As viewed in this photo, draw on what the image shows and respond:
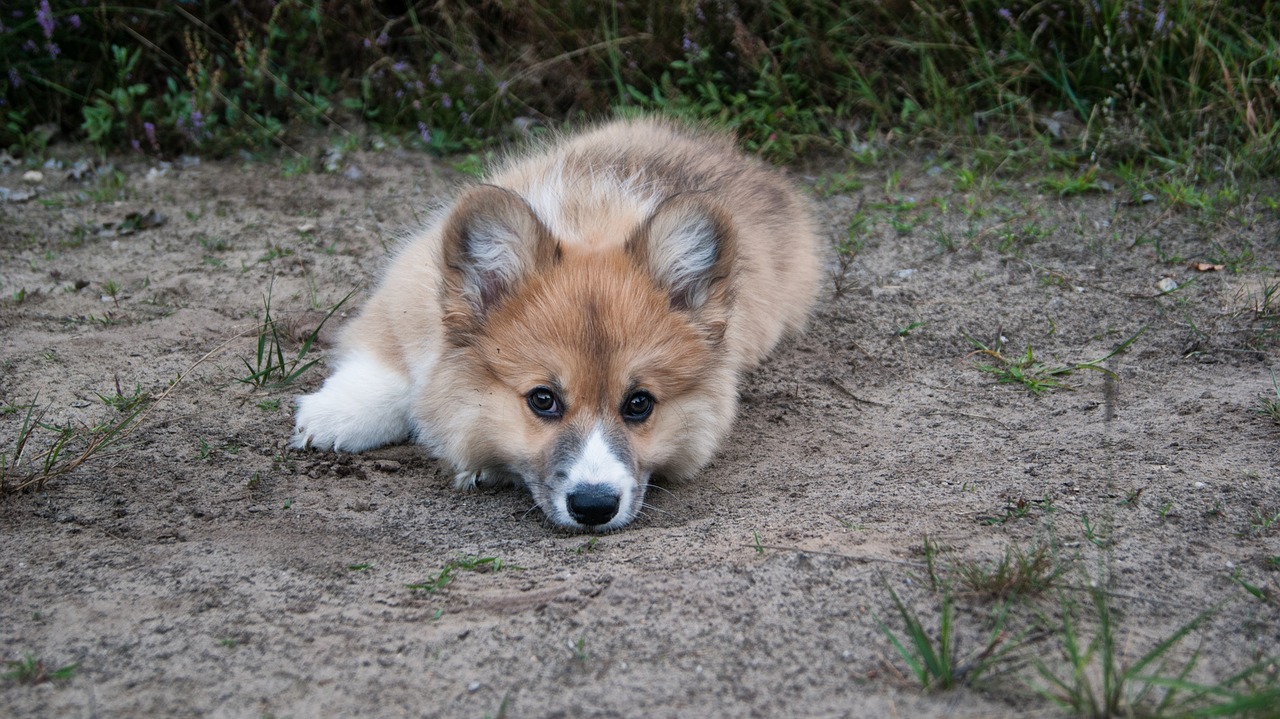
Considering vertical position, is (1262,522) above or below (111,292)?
below

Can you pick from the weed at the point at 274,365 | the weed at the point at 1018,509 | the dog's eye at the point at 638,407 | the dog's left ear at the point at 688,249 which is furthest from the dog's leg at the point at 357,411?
the weed at the point at 1018,509

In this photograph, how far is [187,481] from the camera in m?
3.21

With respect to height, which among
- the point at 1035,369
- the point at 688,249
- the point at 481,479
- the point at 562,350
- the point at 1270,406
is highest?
the point at 688,249

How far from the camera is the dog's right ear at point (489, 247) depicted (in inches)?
122

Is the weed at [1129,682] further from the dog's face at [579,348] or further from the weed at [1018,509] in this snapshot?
the dog's face at [579,348]

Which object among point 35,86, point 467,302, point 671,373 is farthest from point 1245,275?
point 35,86

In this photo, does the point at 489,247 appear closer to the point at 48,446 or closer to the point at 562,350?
the point at 562,350

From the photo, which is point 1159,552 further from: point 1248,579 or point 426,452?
point 426,452

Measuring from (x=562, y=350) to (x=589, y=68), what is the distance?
372cm

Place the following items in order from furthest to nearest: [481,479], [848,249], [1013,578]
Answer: [848,249] → [481,479] → [1013,578]

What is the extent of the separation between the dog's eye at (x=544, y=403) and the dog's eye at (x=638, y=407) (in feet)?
0.67

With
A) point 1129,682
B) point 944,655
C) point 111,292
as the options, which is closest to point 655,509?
point 944,655

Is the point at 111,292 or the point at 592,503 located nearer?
the point at 592,503

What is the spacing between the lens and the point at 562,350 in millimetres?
3066
